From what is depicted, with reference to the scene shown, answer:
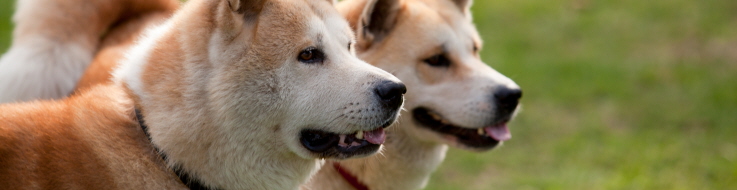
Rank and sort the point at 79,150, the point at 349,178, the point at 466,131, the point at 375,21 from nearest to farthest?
the point at 79,150 → the point at 349,178 → the point at 375,21 → the point at 466,131

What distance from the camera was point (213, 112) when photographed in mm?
2734

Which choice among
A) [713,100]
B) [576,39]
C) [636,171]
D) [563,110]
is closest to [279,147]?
[636,171]

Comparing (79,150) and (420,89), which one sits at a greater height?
(79,150)

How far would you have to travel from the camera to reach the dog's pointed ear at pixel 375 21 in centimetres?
388

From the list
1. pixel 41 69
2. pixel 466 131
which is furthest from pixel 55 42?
pixel 466 131

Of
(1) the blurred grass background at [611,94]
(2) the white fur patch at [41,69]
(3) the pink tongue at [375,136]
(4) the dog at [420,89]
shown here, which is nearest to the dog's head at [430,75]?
(4) the dog at [420,89]

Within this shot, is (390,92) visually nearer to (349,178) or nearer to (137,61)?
(137,61)

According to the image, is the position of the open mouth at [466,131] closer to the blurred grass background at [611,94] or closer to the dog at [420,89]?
the dog at [420,89]

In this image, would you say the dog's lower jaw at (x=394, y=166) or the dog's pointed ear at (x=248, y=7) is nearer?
the dog's pointed ear at (x=248, y=7)

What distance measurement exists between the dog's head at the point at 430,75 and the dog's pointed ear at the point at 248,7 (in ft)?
3.87

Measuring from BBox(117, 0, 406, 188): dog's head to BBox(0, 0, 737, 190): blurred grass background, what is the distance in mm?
3739

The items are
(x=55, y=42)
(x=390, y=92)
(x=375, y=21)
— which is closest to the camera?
(x=390, y=92)

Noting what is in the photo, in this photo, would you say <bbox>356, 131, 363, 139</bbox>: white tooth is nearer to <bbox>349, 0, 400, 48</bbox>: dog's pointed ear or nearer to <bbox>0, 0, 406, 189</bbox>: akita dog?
<bbox>0, 0, 406, 189</bbox>: akita dog

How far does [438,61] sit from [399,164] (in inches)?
25.3
